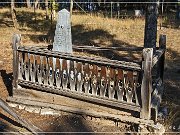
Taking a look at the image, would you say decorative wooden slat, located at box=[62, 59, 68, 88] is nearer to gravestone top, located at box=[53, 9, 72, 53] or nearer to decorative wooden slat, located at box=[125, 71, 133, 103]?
gravestone top, located at box=[53, 9, 72, 53]

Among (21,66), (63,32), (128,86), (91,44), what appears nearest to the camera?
(128,86)

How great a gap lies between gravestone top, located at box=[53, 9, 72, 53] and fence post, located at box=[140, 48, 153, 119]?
269cm

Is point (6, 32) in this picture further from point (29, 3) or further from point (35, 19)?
point (29, 3)

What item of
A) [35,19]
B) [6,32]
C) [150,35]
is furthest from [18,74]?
[35,19]

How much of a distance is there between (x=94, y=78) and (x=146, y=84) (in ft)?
4.34

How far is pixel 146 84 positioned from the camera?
22.7ft

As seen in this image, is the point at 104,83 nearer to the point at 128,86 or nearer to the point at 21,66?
the point at 128,86

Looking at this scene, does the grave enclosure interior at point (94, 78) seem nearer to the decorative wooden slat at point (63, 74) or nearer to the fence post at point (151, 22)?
the decorative wooden slat at point (63, 74)

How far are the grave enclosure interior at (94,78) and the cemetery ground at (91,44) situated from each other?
0.48 m

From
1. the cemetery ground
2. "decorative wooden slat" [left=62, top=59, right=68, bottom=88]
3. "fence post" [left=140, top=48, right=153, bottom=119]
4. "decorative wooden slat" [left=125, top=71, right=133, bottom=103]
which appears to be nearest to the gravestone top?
"decorative wooden slat" [left=62, top=59, right=68, bottom=88]

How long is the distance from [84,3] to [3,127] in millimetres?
25707

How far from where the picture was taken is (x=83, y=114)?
7.76 metres

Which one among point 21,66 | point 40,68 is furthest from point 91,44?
point 40,68

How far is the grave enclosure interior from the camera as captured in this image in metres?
7.01
